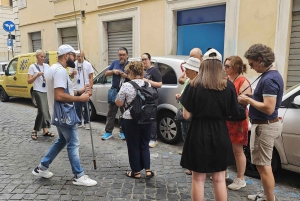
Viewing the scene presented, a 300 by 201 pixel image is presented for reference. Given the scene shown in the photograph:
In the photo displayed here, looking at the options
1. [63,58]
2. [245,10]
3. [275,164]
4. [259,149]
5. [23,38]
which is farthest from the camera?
[23,38]

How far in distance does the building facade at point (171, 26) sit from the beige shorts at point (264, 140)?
2597 mm

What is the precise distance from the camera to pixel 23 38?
647 inches

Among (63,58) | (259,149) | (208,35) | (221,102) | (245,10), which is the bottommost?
(259,149)

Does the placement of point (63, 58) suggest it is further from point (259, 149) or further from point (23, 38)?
point (23, 38)

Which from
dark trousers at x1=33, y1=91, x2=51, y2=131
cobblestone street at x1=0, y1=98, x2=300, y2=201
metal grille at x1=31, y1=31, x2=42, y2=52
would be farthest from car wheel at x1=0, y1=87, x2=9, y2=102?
dark trousers at x1=33, y1=91, x2=51, y2=131

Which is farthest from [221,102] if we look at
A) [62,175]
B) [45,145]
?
[45,145]

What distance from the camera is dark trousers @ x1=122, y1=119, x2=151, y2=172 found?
3.62 meters

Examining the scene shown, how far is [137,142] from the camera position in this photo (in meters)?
3.70

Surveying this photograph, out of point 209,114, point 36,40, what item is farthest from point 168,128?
point 36,40

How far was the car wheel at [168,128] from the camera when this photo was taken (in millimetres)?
5205

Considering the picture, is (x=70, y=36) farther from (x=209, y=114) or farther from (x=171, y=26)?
(x=209, y=114)

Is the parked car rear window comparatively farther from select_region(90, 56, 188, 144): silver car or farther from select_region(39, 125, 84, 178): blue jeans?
select_region(39, 125, 84, 178): blue jeans

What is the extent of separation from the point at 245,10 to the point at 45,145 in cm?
582

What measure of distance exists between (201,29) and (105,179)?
6.24 metres
